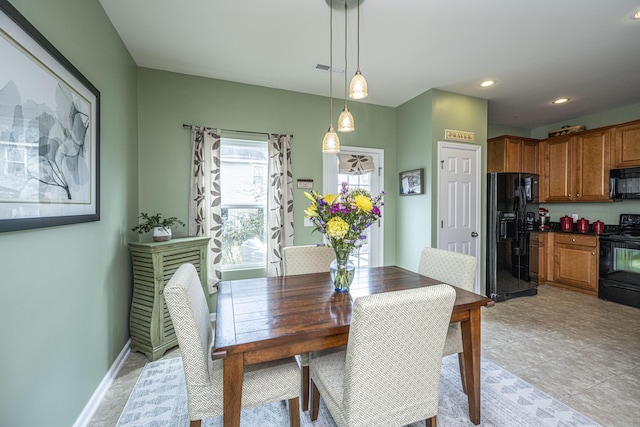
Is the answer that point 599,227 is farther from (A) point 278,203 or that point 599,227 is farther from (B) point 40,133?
(B) point 40,133

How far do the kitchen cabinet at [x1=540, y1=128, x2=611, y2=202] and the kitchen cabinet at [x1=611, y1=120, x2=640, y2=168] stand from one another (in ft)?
0.24

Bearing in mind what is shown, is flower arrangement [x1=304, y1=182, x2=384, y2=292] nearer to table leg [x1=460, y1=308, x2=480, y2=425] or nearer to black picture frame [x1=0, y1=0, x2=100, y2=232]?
table leg [x1=460, y1=308, x2=480, y2=425]

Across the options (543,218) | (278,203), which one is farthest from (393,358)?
(543,218)

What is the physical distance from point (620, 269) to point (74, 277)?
5.81 meters

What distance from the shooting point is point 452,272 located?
2020mm

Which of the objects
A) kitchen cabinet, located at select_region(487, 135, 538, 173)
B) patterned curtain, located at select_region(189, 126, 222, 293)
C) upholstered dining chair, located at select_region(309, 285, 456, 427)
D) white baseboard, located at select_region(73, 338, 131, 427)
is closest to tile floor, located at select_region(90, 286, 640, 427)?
white baseboard, located at select_region(73, 338, 131, 427)

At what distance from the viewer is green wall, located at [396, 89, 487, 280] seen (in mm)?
3441

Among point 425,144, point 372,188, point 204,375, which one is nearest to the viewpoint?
point 204,375

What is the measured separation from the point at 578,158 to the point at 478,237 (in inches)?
90.5

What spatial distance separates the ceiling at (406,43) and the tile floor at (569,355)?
2.77 metres

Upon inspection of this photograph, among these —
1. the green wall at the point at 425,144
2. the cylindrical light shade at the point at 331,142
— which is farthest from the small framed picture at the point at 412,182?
the cylindrical light shade at the point at 331,142

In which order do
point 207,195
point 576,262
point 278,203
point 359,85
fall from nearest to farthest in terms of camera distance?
1. point 359,85
2. point 207,195
3. point 278,203
4. point 576,262

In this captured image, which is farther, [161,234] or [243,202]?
[243,202]

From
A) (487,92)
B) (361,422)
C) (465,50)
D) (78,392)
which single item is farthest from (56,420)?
(487,92)
